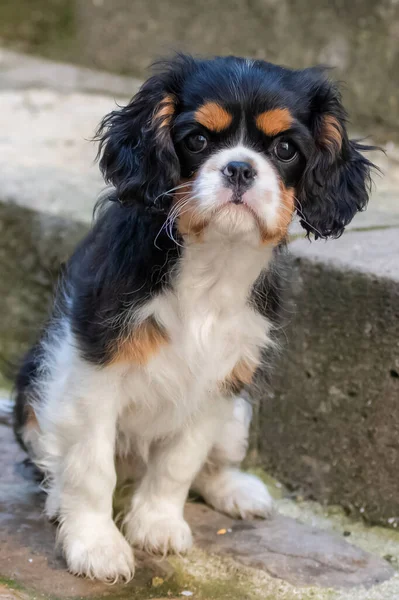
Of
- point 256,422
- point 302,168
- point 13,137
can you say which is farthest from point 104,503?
point 13,137

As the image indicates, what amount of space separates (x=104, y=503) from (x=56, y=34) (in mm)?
5490

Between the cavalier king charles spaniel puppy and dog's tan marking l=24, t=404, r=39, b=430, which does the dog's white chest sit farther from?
dog's tan marking l=24, t=404, r=39, b=430

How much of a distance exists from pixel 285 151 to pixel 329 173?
18 cm

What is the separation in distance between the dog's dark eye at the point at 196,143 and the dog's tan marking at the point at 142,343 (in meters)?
0.54

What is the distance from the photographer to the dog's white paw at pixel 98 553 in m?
2.95

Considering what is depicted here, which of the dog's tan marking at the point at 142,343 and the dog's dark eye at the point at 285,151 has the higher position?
the dog's dark eye at the point at 285,151

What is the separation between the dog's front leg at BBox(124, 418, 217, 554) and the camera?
3154 millimetres

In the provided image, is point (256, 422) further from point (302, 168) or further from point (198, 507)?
point (302, 168)

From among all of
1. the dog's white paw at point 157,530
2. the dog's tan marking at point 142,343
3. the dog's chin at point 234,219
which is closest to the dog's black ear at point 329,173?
the dog's chin at point 234,219

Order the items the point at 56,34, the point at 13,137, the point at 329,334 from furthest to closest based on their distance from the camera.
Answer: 1. the point at 56,34
2. the point at 13,137
3. the point at 329,334

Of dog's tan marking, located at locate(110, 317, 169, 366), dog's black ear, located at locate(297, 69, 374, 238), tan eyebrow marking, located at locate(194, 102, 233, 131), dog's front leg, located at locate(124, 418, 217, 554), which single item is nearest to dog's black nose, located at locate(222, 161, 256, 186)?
tan eyebrow marking, located at locate(194, 102, 233, 131)

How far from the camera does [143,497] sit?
10.7 feet

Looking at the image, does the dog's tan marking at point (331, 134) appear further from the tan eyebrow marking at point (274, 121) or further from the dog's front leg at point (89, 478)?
the dog's front leg at point (89, 478)

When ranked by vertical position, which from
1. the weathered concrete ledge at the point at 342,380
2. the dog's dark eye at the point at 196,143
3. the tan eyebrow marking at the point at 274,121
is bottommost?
the weathered concrete ledge at the point at 342,380
